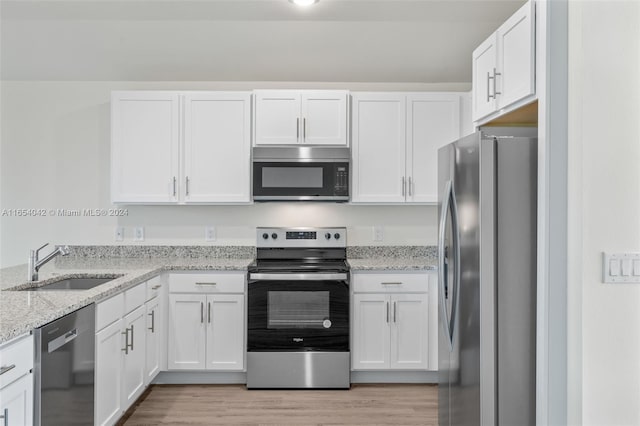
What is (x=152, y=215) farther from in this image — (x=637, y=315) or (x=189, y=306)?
(x=637, y=315)

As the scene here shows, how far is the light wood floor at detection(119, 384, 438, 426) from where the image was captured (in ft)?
9.71

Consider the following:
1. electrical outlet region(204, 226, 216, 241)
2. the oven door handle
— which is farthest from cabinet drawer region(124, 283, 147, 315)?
electrical outlet region(204, 226, 216, 241)

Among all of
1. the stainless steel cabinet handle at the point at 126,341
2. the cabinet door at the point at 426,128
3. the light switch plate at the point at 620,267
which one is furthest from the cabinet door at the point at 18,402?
the cabinet door at the point at 426,128

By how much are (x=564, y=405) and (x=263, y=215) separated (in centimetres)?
273

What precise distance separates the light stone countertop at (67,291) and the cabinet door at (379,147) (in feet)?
3.74

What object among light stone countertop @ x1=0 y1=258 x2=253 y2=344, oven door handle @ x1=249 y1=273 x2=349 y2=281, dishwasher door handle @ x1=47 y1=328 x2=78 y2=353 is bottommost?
dishwasher door handle @ x1=47 y1=328 x2=78 y2=353

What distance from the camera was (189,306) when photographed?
3.49 m

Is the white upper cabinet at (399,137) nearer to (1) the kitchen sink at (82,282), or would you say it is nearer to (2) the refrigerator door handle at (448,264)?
(2) the refrigerator door handle at (448,264)

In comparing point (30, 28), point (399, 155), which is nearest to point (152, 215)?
point (30, 28)

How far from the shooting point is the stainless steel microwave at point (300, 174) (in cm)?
369

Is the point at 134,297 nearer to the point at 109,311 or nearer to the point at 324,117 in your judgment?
the point at 109,311

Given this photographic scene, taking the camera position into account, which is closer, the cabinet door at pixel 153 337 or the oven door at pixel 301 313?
the cabinet door at pixel 153 337

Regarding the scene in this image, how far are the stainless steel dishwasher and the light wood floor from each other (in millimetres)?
866

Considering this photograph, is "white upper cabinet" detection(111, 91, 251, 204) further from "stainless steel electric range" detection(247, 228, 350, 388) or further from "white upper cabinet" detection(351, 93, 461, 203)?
"white upper cabinet" detection(351, 93, 461, 203)
